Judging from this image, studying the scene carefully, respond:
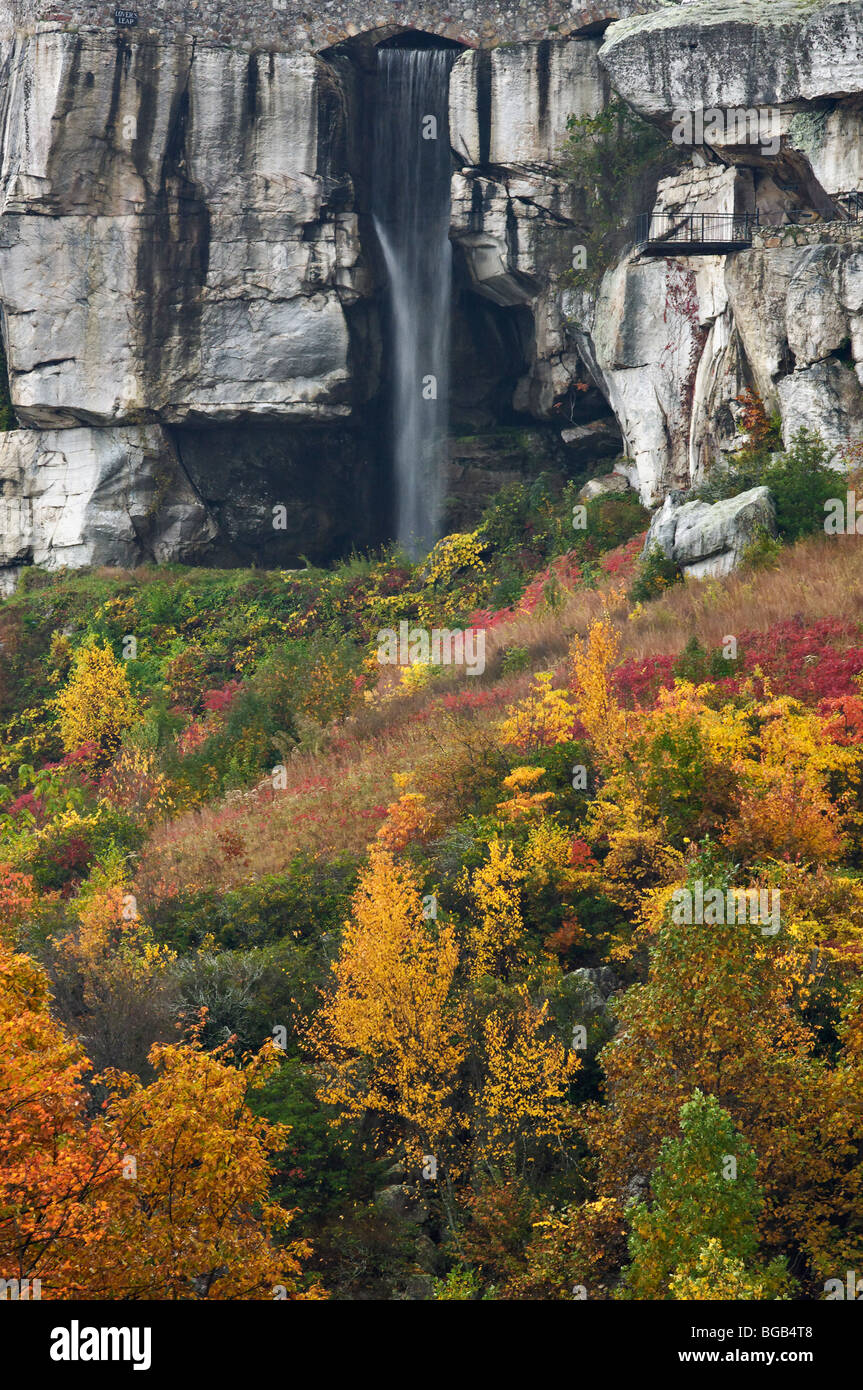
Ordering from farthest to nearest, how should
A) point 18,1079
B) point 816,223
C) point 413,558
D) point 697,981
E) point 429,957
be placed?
point 413,558 < point 816,223 < point 429,957 < point 697,981 < point 18,1079

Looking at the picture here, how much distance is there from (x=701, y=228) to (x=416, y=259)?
33.4 ft

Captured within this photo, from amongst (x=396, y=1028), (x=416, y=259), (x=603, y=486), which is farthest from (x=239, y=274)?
(x=396, y=1028)

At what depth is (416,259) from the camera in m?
44.4

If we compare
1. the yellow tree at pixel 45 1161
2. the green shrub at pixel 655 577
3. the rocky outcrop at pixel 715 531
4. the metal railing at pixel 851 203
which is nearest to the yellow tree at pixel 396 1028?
the yellow tree at pixel 45 1161

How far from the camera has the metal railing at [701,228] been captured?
119 feet

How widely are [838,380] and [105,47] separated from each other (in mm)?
21837

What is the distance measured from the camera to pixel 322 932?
79.9 feet

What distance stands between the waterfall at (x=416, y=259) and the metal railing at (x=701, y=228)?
24.3 feet

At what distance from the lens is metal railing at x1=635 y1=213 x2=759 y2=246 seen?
3612 cm

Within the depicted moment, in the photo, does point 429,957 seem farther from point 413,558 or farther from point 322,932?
point 413,558

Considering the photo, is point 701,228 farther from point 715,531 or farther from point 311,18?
point 311,18

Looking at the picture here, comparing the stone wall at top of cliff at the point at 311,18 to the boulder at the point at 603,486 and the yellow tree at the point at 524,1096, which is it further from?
the yellow tree at the point at 524,1096

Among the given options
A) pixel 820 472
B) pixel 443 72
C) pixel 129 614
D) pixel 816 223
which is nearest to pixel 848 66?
pixel 816 223

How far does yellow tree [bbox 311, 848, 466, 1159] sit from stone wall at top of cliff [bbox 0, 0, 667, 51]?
3017 cm
